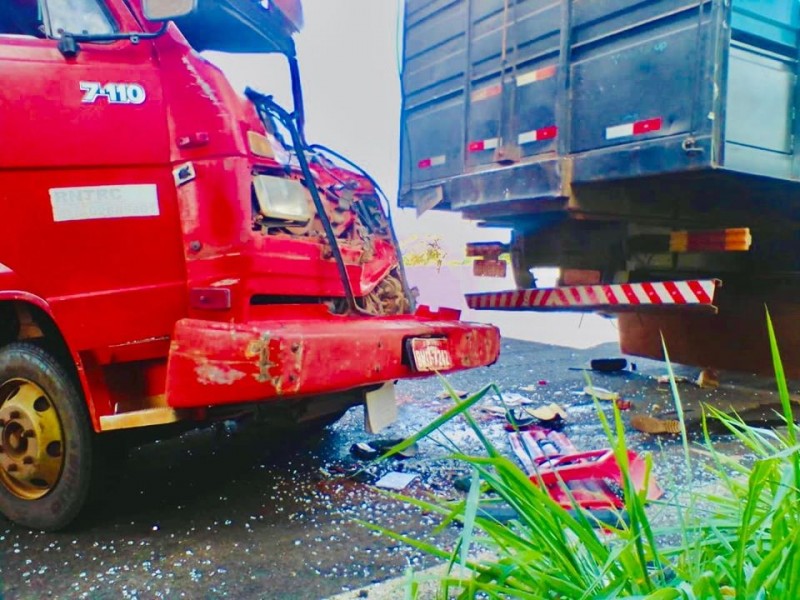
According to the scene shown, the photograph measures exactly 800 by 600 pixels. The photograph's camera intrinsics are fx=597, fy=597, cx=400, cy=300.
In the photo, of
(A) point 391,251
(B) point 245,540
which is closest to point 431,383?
(A) point 391,251

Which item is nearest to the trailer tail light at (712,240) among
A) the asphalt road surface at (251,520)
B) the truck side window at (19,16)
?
the asphalt road surface at (251,520)

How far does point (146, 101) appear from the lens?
2.25 m

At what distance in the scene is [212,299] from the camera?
221 cm

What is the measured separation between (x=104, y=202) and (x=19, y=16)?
1.06 m

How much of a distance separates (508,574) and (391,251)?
2.27m

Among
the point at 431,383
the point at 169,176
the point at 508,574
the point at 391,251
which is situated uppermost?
the point at 169,176

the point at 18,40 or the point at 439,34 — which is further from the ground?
the point at 439,34

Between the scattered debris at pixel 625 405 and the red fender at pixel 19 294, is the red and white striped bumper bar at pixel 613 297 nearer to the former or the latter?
the scattered debris at pixel 625 405

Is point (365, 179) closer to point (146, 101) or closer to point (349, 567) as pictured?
point (146, 101)

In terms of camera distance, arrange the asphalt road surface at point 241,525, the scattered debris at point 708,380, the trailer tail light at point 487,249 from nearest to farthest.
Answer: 1. the asphalt road surface at point 241,525
2. the scattered debris at point 708,380
3. the trailer tail light at point 487,249

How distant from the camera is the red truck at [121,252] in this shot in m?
2.15

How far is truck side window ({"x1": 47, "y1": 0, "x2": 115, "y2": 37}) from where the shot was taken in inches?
88.5

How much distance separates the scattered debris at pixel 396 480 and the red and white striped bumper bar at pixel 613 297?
2066 mm

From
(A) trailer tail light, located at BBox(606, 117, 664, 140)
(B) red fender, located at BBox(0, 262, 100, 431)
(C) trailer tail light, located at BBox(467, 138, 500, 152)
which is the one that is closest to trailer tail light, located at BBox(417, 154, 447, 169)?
(C) trailer tail light, located at BBox(467, 138, 500, 152)
